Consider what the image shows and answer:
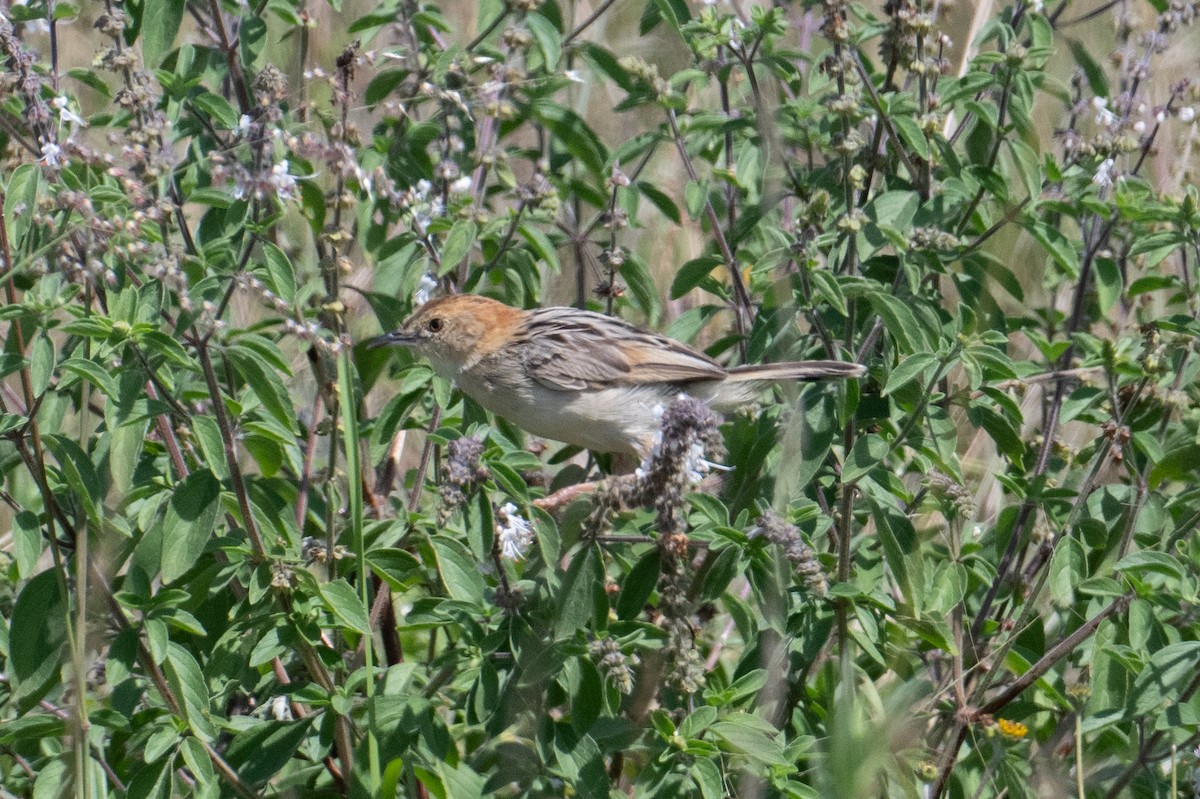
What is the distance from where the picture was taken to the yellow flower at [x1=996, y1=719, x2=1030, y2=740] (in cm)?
391

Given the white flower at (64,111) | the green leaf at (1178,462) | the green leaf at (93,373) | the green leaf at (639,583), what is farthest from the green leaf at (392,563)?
the green leaf at (1178,462)

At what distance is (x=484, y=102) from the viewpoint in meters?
4.38

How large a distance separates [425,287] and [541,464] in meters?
0.77

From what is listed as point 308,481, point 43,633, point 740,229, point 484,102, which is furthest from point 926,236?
point 43,633

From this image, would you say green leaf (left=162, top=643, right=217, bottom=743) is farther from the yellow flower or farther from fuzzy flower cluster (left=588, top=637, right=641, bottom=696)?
the yellow flower

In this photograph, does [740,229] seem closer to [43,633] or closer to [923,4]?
[923,4]

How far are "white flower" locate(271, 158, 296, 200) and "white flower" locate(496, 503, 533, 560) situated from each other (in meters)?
1.04

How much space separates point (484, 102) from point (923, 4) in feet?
4.93

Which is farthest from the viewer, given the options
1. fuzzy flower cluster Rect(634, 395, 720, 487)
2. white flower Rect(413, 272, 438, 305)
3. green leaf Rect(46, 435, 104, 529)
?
white flower Rect(413, 272, 438, 305)

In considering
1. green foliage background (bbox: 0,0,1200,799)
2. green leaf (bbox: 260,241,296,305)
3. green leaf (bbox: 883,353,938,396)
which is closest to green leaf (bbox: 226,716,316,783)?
green foliage background (bbox: 0,0,1200,799)

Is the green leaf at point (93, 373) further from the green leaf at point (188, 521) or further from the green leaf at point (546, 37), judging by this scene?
the green leaf at point (546, 37)

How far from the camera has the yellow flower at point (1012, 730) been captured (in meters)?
3.91

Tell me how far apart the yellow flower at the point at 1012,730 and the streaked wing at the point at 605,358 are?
1763 millimetres

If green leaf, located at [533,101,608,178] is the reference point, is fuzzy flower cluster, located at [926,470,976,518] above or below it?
below
